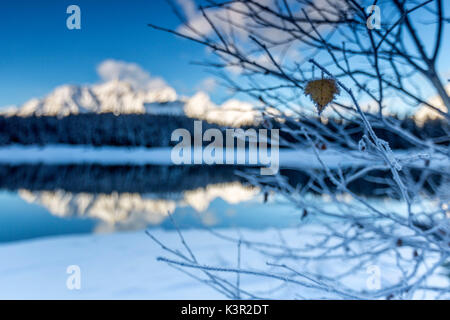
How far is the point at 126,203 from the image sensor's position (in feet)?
25.0

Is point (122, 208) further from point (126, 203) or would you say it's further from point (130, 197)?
point (130, 197)

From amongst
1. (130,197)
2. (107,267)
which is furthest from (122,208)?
(107,267)

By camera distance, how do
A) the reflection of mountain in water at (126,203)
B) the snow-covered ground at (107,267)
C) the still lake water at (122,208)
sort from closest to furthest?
the snow-covered ground at (107,267)
the still lake water at (122,208)
the reflection of mountain in water at (126,203)

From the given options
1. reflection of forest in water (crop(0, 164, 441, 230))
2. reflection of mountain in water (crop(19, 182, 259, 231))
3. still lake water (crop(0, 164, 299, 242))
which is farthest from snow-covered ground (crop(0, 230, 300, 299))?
reflection of mountain in water (crop(19, 182, 259, 231))

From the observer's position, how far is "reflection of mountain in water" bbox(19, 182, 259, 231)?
5.87 metres

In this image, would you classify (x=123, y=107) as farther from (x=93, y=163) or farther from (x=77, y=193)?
(x=93, y=163)

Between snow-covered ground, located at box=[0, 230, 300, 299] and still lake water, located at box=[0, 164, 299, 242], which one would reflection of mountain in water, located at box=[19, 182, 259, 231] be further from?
snow-covered ground, located at box=[0, 230, 300, 299]

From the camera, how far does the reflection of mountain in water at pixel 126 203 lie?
19.3ft

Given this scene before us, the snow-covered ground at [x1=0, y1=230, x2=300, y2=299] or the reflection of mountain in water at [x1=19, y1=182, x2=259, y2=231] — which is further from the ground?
the reflection of mountain in water at [x1=19, y1=182, x2=259, y2=231]

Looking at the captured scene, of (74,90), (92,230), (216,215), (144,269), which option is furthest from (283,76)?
(74,90)

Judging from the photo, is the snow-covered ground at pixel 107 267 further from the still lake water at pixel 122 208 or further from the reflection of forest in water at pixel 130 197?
the reflection of forest in water at pixel 130 197

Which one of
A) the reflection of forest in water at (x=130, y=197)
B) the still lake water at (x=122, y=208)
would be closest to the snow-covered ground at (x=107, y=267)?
the still lake water at (x=122, y=208)

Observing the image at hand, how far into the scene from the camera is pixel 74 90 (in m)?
128
